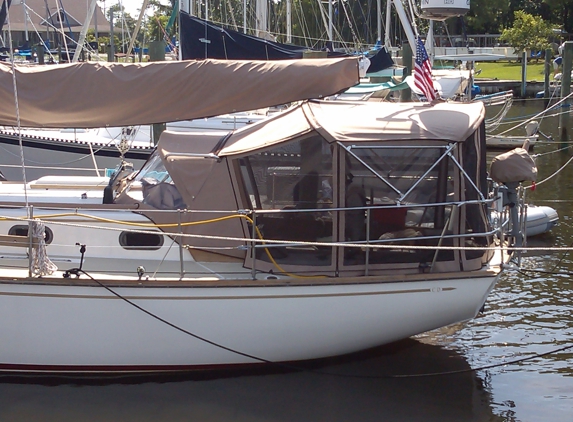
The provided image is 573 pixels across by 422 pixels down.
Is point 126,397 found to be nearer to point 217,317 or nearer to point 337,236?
point 217,317

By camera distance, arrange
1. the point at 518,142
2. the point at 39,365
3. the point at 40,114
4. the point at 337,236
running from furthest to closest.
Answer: the point at 518,142, the point at 40,114, the point at 39,365, the point at 337,236

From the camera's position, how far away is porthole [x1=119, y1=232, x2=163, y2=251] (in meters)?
8.27

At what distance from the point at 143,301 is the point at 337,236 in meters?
2.11

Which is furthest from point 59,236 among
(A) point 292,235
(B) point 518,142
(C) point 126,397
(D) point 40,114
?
(B) point 518,142

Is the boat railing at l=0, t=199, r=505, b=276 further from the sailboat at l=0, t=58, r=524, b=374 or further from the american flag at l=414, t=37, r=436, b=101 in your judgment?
the american flag at l=414, t=37, r=436, b=101

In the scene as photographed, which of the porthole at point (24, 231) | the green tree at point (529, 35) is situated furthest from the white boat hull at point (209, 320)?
the green tree at point (529, 35)

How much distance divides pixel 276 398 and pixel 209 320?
1.11 m

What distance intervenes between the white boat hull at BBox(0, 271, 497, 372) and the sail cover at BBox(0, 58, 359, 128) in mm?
2197

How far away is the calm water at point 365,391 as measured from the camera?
7.52 m

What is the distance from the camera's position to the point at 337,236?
7.44 metres

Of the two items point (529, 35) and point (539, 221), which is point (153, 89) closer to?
point (539, 221)

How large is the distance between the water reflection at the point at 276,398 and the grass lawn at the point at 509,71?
115 ft

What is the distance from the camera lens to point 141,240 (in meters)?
8.34

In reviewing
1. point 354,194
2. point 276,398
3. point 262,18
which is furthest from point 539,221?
point 262,18
